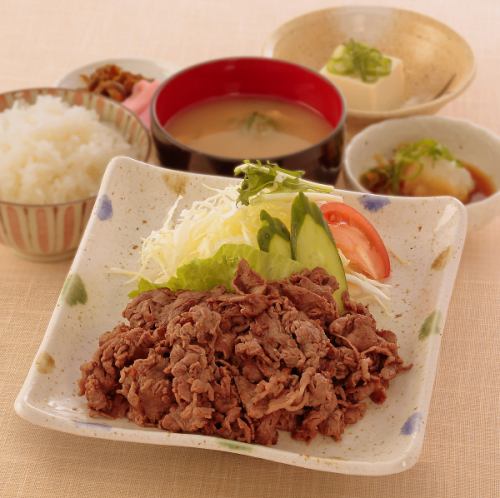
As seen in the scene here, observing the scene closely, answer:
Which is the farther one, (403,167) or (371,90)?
(371,90)

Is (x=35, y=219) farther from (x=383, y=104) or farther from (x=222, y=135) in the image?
(x=383, y=104)

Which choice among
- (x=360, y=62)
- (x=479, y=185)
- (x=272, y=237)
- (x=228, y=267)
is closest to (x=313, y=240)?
(x=272, y=237)

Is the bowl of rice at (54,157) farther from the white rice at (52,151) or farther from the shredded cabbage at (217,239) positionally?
the shredded cabbage at (217,239)

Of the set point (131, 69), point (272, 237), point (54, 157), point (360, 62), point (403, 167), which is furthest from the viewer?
point (131, 69)

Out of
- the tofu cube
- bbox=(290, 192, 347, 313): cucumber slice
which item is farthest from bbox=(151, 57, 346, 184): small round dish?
bbox=(290, 192, 347, 313): cucumber slice

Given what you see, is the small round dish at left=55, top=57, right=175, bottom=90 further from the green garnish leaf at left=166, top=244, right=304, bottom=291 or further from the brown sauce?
the green garnish leaf at left=166, top=244, right=304, bottom=291

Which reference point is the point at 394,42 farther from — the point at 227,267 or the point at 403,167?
the point at 227,267

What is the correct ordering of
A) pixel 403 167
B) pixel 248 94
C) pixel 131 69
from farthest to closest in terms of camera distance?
pixel 131 69 < pixel 248 94 < pixel 403 167
